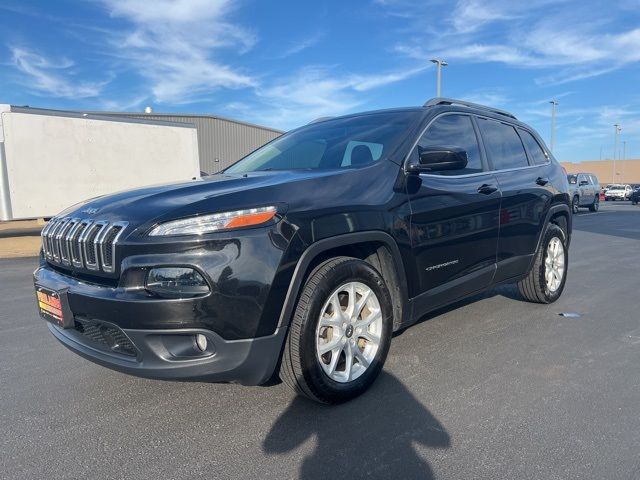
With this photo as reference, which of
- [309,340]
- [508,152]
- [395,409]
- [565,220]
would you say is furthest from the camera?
[565,220]

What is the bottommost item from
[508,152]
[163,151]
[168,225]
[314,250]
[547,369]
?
[547,369]

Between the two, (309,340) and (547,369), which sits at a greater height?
(309,340)

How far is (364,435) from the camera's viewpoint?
2.56 meters

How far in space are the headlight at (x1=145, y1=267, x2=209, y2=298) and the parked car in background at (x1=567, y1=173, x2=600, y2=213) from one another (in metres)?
21.6

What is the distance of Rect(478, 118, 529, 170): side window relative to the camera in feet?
14.2

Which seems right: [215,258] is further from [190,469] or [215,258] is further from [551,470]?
[551,470]

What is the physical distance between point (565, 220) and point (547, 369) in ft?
8.31

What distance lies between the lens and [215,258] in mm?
2334

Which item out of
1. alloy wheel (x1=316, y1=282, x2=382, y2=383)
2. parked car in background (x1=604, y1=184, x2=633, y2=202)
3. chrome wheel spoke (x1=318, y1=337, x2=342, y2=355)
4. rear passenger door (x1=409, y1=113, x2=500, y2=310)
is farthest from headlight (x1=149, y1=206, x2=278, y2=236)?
parked car in background (x1=604, y1=184, x2=633, y2=202)

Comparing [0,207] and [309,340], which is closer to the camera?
[309,340]

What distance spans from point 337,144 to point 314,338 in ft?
5.61

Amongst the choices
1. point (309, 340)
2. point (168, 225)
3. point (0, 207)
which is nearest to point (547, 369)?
point (309, 340)

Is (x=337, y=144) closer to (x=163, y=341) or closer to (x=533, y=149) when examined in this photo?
(x=163, y=341)

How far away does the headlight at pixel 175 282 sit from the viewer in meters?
2.33
